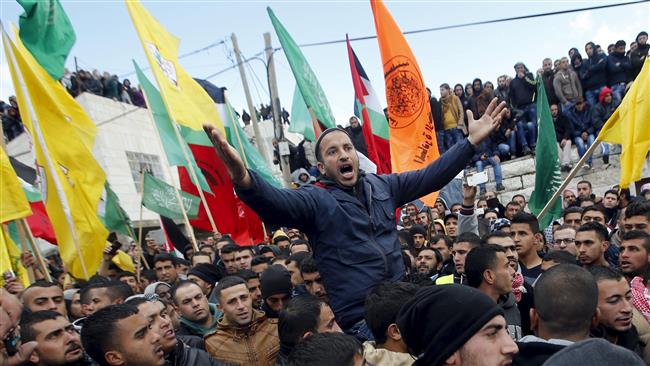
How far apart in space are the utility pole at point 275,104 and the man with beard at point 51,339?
10.6m

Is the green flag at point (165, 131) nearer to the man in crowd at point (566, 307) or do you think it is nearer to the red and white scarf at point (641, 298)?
the red and white scarf at point (641, 298)

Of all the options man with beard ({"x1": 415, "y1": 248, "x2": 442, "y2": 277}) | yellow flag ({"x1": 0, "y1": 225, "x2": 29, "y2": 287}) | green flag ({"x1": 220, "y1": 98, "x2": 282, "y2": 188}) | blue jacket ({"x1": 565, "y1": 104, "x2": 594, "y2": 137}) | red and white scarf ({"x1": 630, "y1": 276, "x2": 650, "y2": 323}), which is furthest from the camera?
blue jacket ({"x1": 565, "y1": 104, "x2": 594, "y2": 137})

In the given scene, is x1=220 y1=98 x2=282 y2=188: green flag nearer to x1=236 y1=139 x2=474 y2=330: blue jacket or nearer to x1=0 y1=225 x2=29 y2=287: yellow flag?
x1=0 y1=225 x2=29 y2=287: yellow flag

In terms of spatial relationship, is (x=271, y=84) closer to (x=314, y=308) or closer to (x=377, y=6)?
(x=377, y=6)

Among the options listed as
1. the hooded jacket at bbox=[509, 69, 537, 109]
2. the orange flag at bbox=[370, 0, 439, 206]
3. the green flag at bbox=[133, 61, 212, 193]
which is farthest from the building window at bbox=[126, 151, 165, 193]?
the orange flag at bbox=[370, 0, 439, 206]

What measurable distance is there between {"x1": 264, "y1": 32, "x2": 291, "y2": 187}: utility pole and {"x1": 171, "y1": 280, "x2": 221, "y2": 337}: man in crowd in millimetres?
9793

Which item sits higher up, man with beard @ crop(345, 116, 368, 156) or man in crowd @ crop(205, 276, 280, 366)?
man with beard @ crop(345, 116, 368, 156)

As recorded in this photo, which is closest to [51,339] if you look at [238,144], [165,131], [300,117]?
[165,131]

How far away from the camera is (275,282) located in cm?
426

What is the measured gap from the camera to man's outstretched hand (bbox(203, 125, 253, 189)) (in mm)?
2404

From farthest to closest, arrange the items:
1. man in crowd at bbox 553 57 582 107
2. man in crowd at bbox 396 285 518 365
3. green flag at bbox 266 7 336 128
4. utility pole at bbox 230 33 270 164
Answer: utility pole at bbox 230 33 270 164 → man in crowd at bbox 553 57 582 107 → green flag at bbox 266 7 336 128 → man in crowd at bbox 396 285 518 365

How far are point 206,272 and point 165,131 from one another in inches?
150

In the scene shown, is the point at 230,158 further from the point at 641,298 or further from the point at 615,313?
the point at 641,298

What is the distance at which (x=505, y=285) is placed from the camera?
3299mm
